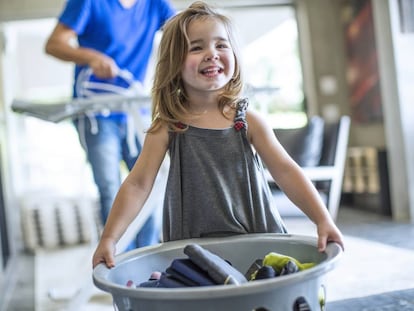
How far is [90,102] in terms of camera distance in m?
1.68

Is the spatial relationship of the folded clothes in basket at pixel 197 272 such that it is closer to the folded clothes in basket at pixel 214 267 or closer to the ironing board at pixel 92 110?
the folded clothes in basket at pixel 214 267

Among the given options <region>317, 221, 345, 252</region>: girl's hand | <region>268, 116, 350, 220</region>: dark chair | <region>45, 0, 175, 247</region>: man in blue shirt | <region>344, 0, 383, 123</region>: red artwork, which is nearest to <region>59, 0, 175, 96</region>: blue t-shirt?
<region>45, 0, 175, 247</region>: man in blue shirt

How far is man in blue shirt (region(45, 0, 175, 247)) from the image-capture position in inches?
71.6

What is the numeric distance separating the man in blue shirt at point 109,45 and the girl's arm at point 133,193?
765 millimetres

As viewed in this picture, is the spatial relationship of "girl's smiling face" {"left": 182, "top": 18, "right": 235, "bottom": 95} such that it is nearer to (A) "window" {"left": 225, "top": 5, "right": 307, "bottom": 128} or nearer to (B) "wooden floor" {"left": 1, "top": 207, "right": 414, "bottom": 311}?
(B) "wooden floor" {"left": 1, "top": 207, "right": 414, "bottom": 311}

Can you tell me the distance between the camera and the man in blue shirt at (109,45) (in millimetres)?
1817

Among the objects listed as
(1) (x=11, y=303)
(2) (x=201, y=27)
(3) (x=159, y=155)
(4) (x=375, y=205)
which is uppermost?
(2) (x=201, y=27)

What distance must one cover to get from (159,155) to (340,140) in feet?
8.98

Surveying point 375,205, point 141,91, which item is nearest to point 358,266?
point 141,91

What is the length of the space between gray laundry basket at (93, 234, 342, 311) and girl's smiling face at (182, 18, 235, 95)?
0.32 metres

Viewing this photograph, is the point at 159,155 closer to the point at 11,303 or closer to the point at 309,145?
the point at 11,303

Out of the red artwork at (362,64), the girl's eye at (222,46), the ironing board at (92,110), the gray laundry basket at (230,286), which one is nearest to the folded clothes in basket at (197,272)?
the gray laundry basket at (230,286)

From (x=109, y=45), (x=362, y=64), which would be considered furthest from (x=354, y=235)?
(x=109, y=45)

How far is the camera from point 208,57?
1098 millimetres
